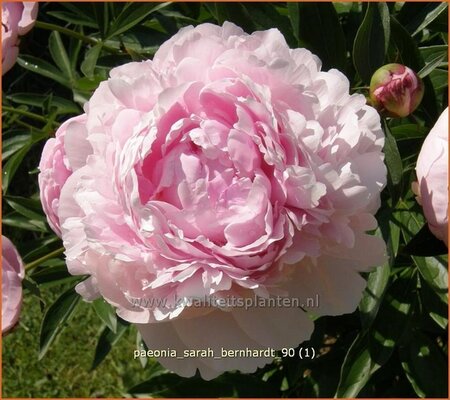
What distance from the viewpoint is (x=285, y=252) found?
597mm

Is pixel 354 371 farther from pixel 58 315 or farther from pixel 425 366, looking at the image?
pixel 58 315

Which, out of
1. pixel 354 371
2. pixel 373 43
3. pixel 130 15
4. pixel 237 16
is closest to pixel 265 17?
pixel 237 16

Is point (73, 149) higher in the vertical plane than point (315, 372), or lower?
higher

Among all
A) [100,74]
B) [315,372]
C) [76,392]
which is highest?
[100,74]

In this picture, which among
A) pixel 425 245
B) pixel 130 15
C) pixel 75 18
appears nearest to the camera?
pixel 425 245

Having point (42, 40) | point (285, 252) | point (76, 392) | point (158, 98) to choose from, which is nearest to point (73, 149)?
point (158, 98)

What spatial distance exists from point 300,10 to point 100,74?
39 centimetres

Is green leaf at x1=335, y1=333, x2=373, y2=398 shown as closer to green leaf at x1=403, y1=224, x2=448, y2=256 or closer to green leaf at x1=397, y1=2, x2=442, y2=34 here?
green leaf at x1=403, y1=224, x2=448, y2=256

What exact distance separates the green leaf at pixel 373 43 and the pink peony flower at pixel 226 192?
14 cm

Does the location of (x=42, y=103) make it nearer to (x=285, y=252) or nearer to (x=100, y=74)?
(x=100, y=74)

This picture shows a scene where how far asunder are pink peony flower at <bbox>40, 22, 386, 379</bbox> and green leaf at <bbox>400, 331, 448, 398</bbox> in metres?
0.40

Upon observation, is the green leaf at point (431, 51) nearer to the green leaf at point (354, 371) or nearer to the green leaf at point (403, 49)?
the green leaf at point (403, 49)

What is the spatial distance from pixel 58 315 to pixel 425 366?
1.84 ft

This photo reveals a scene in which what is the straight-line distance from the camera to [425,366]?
1004mm
